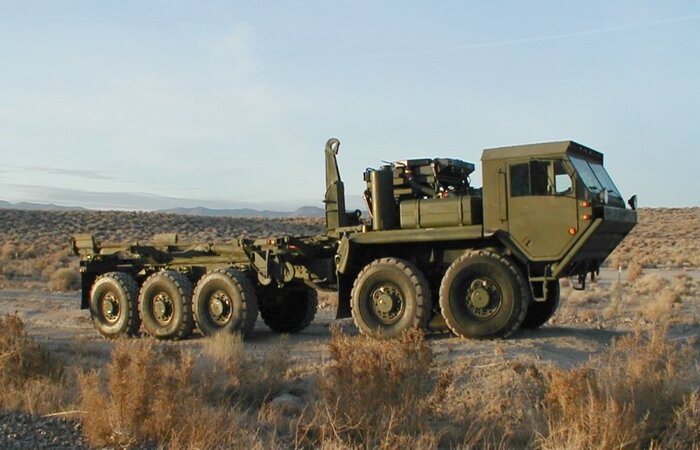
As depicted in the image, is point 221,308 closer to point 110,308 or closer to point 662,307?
point 110,308

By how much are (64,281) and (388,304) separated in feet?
66.2

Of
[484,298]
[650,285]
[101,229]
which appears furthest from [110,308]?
[101,229]

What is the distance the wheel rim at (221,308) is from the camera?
16.1m

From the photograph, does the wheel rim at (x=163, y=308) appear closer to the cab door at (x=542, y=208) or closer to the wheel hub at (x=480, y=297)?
the wheel hub at (x=480, y=297)

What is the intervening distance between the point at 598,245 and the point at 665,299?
33.9 ft

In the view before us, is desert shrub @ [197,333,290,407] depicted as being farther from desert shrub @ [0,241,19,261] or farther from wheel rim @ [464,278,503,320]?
desert shrub @ [0,241,19,261]

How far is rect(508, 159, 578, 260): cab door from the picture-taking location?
13.5 meters

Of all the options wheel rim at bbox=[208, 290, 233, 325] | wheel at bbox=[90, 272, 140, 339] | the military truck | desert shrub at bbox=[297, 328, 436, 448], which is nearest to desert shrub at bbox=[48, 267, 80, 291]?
the military truck

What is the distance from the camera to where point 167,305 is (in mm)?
16766

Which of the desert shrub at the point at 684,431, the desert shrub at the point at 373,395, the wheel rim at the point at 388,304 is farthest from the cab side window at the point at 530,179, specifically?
the desert shrub at the point at 684,431

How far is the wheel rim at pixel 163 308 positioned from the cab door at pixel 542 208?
21.9 feet

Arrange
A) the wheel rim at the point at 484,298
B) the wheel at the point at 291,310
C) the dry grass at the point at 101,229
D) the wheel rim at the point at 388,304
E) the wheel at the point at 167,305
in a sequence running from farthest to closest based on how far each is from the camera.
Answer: the dry grass at the point at 101,229 → the wheel at the point at 291,310 → the wheel at the point at 167,305 → the wheel rim at the point at 388,304 → the wheel rim at the point at 484,298

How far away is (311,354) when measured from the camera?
46.6 feet

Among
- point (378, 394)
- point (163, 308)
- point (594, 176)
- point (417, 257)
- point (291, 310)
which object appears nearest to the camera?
point (378, 394)
